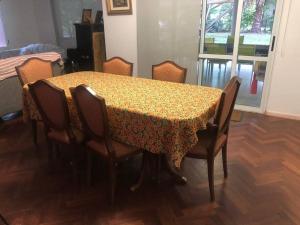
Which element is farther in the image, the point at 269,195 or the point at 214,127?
the point at 269,195

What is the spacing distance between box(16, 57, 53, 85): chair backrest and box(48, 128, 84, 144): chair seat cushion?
88 centimetres

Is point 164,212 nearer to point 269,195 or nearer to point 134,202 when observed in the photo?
point 134,202

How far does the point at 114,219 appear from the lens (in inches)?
68.9

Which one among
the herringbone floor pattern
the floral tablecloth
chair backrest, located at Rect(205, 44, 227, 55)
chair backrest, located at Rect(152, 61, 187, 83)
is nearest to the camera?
the floral tablecloth

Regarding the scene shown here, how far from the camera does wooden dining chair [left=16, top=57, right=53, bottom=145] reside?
262 centimetres

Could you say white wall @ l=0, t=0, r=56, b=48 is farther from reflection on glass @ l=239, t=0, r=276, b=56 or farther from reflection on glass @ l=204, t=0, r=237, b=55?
reflection on glass @ l=239, t=0, r=276, b=56

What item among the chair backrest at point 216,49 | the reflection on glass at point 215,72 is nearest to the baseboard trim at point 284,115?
the reflection on glass at point 215,72

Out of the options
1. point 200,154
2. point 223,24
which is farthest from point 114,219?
point 223,24

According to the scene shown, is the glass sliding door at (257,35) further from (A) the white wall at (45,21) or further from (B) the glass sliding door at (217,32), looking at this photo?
(A) the white wall at (45,21)

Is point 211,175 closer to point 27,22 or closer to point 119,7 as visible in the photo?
point 119,7

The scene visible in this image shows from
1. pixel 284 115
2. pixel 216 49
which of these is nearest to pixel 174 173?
pixel 284 115

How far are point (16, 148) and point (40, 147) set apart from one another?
0.85ft

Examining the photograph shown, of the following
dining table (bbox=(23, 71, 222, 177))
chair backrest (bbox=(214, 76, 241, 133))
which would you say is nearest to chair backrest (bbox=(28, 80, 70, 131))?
dining table (bbox=(23, 71, 222, 177))

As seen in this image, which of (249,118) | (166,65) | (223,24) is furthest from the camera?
(223,24)
